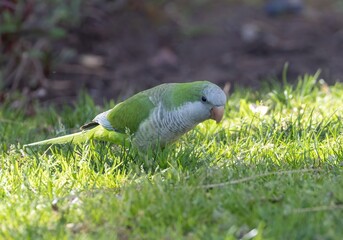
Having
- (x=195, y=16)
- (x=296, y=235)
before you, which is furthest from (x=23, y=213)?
(x=195, y=16)

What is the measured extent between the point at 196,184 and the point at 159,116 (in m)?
0.77

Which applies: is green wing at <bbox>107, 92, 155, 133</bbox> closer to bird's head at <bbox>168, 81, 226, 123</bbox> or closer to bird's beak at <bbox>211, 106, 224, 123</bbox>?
bird's head at <bbox>168, 81, 226, 123</bbox>

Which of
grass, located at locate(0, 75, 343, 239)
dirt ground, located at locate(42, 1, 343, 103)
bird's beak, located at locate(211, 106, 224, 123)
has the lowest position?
dirt ground, located at locate(42, 1, 343, 103)

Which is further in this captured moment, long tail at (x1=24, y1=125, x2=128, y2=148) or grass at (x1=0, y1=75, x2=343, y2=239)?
long tail at (x1=24, y1=125, x2=128, y2=148)

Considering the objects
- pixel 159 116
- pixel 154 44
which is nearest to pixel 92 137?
pixel 159 116

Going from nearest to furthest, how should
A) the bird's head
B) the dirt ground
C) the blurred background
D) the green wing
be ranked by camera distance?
1. the bird's head
2. the green wing
3. the blurred background
4. the dirt ground

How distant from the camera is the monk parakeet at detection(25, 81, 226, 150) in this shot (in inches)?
166

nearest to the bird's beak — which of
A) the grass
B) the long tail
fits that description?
the grass

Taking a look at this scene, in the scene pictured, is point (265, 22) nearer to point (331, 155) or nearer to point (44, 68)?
point (44, 68)

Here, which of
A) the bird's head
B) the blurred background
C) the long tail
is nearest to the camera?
the bird's head

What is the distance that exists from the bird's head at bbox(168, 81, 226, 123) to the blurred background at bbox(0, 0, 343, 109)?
241cm

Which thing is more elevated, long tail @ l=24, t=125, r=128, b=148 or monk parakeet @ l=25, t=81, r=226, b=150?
monk parakeet @ l=25, t=81, r=226, b=150

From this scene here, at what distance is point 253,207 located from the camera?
339cm

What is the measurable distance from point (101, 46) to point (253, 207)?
535cm
